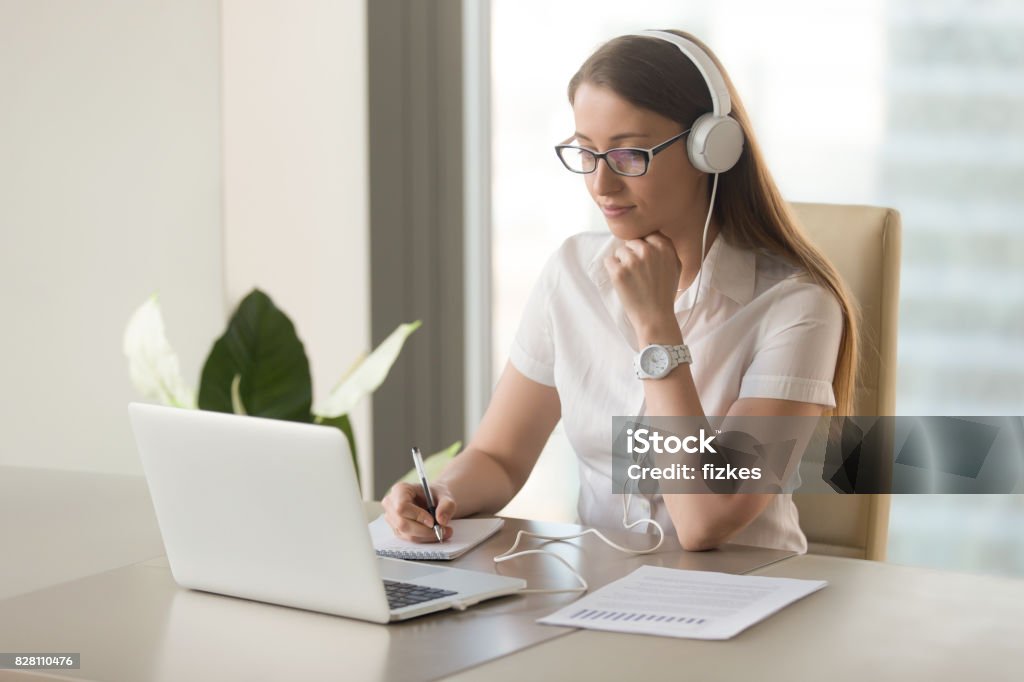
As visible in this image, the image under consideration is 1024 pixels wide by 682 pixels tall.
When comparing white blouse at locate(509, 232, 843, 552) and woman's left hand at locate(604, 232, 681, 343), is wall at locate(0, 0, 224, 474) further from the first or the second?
woman's left hand at locate(604, 232, 681, 343)

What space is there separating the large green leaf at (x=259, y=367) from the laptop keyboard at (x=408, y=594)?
124 cm

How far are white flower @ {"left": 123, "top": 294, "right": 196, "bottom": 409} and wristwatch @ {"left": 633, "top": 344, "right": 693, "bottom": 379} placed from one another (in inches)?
41.8

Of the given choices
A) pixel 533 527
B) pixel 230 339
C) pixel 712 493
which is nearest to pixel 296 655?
pixel 533 527

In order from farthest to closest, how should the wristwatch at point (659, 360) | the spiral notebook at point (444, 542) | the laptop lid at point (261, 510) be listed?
1. the wristwatch at point (659, 360)
2. the spiral notebook at point (444, 542)
3. the laptop lid at point (261, 510)

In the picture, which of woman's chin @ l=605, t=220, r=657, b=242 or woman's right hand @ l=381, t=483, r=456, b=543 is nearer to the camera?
woman's right hand @ l=381, t=483, r=456, b=543

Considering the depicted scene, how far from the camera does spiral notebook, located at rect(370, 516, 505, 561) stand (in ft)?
4.23

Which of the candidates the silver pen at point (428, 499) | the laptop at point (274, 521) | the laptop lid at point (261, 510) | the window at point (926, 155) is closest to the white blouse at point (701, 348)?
the silver pen at point (428, 499)

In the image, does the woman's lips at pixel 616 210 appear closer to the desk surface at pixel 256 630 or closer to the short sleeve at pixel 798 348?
the short sleeve at pixel 798 348

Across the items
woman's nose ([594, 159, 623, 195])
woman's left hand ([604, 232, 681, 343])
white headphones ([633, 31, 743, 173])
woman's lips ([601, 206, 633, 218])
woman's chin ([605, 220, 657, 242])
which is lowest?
woman's left hand ([604, 232, 681, 343])

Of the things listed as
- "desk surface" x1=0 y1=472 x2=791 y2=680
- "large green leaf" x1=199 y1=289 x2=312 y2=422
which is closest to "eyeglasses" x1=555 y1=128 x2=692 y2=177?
"desk surface" x1=0 y1=472 x2=791 y2=680

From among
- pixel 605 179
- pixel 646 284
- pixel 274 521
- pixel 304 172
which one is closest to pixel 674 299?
pixel 646 284

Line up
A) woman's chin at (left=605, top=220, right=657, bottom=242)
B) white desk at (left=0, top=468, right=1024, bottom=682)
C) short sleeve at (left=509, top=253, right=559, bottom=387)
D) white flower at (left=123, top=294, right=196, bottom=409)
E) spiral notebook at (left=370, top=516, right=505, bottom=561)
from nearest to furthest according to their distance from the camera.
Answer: white desk at (left=0, top=468, right=1024, bottom=682) < spiral notebook at (left=370, top=516, right=505, bottom=561) < woman's chin at (left=605, top=220, right=657, bottom=242) < short sleeve at (left=509, top=253, right=559, bottom=387) < white flower at (left=123, top=294, right=196, bottom=409)

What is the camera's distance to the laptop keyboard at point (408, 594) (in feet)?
3.56

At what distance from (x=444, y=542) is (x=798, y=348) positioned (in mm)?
524
